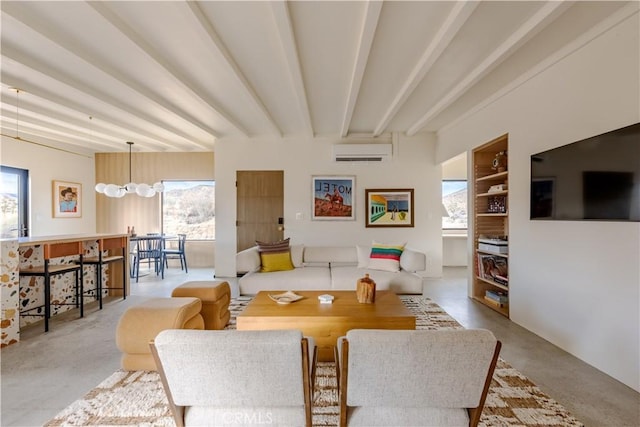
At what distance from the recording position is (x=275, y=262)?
4.30 meters

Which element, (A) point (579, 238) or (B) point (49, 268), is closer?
(A) point (579, 238)

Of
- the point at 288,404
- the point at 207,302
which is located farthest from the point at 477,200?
the point at 288,404

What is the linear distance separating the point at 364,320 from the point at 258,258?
2.30 metres

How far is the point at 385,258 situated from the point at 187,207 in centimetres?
501

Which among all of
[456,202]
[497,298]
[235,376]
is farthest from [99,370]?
[456,202]

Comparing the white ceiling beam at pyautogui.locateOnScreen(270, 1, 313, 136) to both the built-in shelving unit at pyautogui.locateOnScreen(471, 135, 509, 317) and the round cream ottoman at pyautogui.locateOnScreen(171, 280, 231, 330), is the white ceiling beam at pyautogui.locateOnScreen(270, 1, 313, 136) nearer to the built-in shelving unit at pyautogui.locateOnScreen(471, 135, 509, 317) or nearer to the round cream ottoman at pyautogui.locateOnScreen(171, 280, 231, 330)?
the round cream ottoman at pyautogui.locateOnScreen(171, 280, 231, 330)

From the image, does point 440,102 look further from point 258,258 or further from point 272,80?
point 258,258

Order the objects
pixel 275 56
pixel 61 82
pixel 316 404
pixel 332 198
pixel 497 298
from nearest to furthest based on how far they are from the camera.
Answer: pixel 316 404, pixel 275 56, pixel 61 82, pixel 497 298, pixel 332 198

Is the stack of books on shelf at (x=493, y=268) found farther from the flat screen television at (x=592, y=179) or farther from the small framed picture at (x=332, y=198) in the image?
the small framed picture at (x=332, y=198)

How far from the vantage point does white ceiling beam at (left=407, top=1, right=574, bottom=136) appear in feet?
6.95

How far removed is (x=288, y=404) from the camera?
1303 millimetres

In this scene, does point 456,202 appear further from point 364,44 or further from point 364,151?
point 364,44

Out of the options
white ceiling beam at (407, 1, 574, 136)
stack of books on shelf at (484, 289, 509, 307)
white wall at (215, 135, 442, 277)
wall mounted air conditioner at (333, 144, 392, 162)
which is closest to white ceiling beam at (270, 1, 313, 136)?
white ceiling beam at (407, 1, 574, 136)

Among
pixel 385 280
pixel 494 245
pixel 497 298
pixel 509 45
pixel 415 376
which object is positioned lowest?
pixel 497 298
